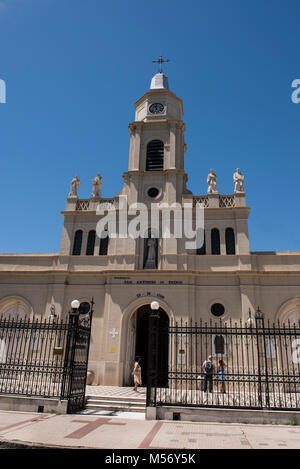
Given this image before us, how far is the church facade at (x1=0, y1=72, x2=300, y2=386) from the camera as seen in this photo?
22.5 meters

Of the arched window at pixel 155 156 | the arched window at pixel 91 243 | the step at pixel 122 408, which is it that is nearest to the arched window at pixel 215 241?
the arched window at pixel 155 156

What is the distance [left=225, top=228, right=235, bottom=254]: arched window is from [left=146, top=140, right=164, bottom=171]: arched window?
24.0 ft

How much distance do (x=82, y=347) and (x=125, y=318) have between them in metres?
8.64

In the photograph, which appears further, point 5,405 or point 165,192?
point 165,192

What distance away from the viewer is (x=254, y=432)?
32.1 ft

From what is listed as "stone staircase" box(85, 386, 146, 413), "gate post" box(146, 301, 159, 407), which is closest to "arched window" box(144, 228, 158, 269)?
"stone staircase" box(85, 386, 146, 413)

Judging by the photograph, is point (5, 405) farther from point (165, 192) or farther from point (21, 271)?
point (165, 192)

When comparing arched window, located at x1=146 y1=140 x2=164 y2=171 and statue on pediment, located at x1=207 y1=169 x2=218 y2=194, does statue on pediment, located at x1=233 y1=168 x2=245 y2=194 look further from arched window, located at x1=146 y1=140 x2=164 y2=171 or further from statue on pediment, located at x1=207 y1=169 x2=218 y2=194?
arched window, located at x1=146 y1=140 x2=164 y2=171

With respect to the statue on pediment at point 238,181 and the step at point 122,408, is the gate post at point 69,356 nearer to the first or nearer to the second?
the step at point 122,408

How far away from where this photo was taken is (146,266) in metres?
24.3

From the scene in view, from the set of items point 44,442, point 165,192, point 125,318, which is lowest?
point 44,442

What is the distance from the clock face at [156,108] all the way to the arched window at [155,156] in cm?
297
